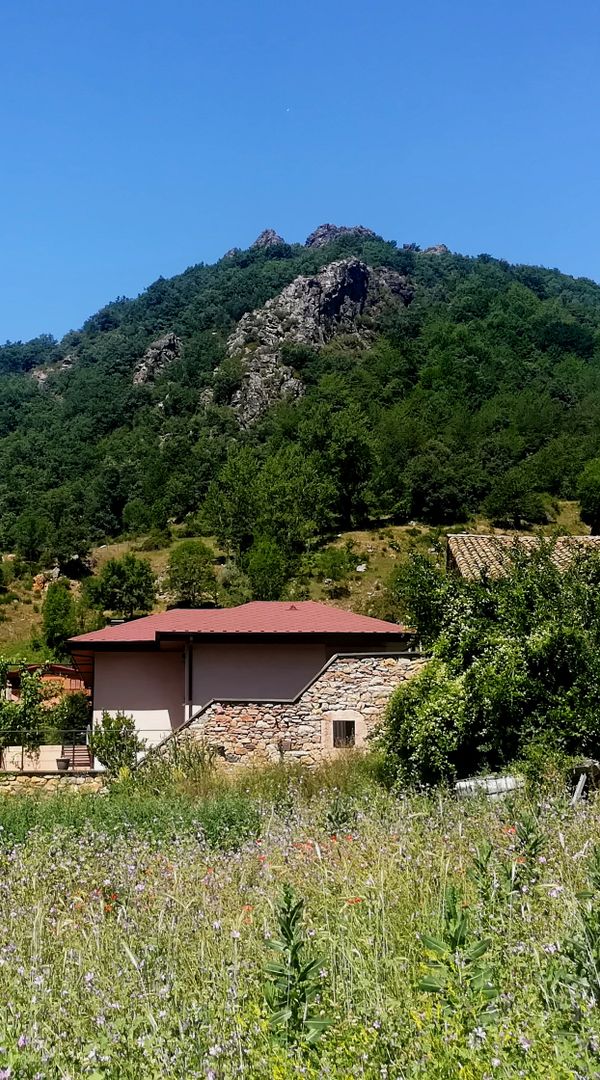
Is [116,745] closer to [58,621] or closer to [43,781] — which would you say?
[43,781]

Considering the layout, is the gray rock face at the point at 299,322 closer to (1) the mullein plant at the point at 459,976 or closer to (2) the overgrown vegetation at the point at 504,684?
(2) the overgrown vegetation at the point at 504,684

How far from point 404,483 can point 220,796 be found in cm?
5849

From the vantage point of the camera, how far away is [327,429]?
7594cm

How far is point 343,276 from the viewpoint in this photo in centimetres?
12412

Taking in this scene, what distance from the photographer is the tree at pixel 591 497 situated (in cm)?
6131

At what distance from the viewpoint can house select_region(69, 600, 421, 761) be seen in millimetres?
17266

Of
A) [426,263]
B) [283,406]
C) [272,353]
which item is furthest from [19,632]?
[426,263]

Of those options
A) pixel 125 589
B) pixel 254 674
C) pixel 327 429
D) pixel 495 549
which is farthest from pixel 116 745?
pixel 327 429

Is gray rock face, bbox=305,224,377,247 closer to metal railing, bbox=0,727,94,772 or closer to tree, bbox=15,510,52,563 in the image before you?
tree, bbox=15,510,52,563

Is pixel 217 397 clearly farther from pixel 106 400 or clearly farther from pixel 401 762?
pixel 401 762

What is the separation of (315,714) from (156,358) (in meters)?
105

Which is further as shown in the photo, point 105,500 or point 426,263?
point 426,263

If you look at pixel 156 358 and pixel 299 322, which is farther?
pixel 156 358

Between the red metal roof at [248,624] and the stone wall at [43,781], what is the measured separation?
4.42 metres
